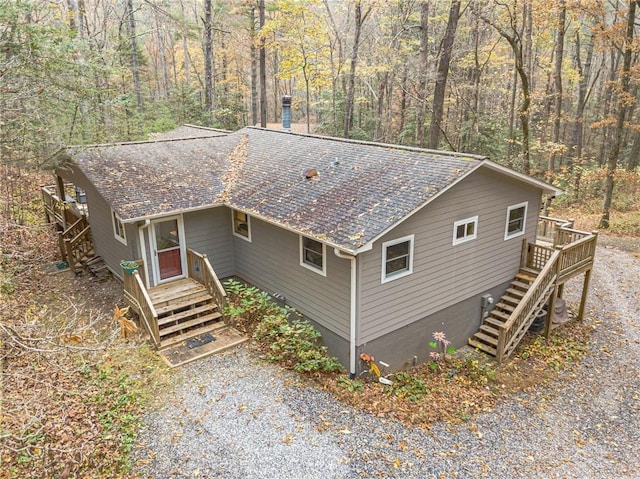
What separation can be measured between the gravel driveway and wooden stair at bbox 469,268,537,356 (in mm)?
2099

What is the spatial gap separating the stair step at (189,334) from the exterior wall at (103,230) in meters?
2.58

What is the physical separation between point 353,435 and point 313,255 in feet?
13.2

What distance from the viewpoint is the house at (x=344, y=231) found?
375 inches

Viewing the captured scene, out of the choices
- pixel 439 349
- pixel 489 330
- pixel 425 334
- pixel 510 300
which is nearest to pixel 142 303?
pixel 425 334

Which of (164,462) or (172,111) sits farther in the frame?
(172,111)

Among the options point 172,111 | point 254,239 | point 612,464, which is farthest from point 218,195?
point 172,111

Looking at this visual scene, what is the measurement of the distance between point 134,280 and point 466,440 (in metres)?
7.96

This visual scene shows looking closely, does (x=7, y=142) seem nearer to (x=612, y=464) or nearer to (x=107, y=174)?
(x=107, y=174)

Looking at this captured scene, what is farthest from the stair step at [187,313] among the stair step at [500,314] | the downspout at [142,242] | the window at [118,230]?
the stair step at [500,314]

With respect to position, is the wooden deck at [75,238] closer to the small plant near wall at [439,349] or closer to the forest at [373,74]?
the forest at [373,74]

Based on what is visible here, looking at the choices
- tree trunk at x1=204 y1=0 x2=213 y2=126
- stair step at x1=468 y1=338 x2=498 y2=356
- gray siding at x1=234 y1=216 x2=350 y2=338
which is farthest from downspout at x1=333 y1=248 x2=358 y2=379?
tree trunk at x1=204 y1=0 x2=213 y2=126

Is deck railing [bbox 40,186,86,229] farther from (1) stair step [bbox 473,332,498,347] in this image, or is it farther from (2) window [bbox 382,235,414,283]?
(1) stair step [bbox 473,332,498,347]

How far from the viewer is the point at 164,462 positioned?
21.7ft

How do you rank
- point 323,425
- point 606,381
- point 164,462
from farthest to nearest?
point 606,381 < point 323,425 < point 164,462
